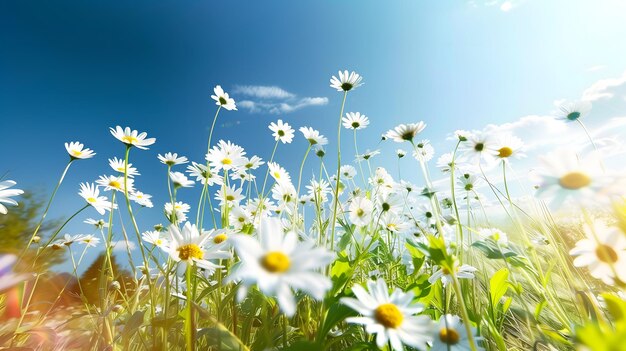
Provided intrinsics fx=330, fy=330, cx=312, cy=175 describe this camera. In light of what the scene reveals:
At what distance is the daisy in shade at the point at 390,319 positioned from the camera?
56cm

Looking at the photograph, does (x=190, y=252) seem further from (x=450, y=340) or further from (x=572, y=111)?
(x=572, y=111)

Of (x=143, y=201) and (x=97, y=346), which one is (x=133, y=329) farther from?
(x=143, y=201)

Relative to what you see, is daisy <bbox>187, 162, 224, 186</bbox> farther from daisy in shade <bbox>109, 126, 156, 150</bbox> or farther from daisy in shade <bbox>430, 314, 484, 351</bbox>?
daisy in shade <bbox>430, 314, 484, 351</bbox>

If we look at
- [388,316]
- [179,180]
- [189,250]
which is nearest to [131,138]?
[179,180]

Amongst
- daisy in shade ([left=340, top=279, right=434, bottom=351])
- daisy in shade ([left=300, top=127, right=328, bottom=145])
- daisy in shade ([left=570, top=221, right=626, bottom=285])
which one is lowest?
daisy in shade ([left=340, top=279, right=434, bottom=351])

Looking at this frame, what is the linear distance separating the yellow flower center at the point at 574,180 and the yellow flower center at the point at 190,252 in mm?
746

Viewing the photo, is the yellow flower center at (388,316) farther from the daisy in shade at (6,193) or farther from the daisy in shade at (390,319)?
the daisy in shade at (6,193)

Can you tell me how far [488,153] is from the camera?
4.40ft

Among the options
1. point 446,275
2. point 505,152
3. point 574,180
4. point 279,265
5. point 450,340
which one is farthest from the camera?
point 505,152

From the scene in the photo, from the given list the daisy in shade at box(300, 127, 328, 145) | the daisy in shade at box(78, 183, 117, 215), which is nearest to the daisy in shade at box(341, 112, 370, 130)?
the daisy in shade at box(300, 127, 328, 145)

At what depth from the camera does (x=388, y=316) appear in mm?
598

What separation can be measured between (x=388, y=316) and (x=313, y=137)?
131 centimetres

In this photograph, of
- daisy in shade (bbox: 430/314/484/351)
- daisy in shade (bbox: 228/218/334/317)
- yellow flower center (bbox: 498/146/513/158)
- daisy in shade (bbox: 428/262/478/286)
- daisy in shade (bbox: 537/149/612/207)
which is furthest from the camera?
yellow flower center (bbox: 498/146/513/158)

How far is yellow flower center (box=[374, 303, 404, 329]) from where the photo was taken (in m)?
0.59
